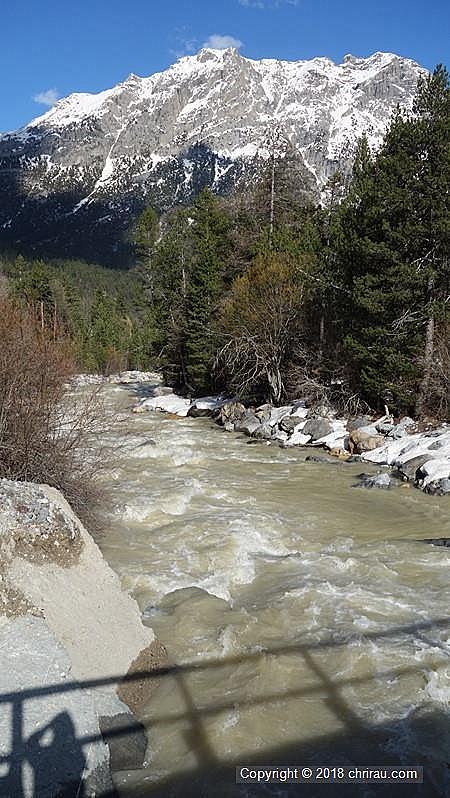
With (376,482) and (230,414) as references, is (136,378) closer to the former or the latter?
(230,414)

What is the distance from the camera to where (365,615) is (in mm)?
7180

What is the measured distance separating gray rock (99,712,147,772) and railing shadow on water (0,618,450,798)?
0.07 ft

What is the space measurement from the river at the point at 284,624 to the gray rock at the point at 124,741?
0.34ft

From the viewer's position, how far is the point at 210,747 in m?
4.93

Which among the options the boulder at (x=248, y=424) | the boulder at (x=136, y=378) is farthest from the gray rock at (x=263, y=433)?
the boulder at (x=136, y=378)

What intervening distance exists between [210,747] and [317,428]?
53.9ft

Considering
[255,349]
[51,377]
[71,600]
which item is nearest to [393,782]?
[71,600]

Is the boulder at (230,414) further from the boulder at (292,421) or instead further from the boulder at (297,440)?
the boulder at (297,440)

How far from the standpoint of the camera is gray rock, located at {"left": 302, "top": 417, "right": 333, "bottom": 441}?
806 inches

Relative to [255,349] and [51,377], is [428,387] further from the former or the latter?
[51,377]

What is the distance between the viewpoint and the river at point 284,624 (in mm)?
4934

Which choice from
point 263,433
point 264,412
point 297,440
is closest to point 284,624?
point 297,440

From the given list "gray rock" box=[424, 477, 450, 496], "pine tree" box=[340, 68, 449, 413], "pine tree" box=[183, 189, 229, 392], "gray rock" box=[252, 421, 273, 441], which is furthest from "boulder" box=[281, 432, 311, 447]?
"pine tree" box=[183, 189, 229, 392]

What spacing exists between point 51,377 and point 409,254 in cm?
1480
